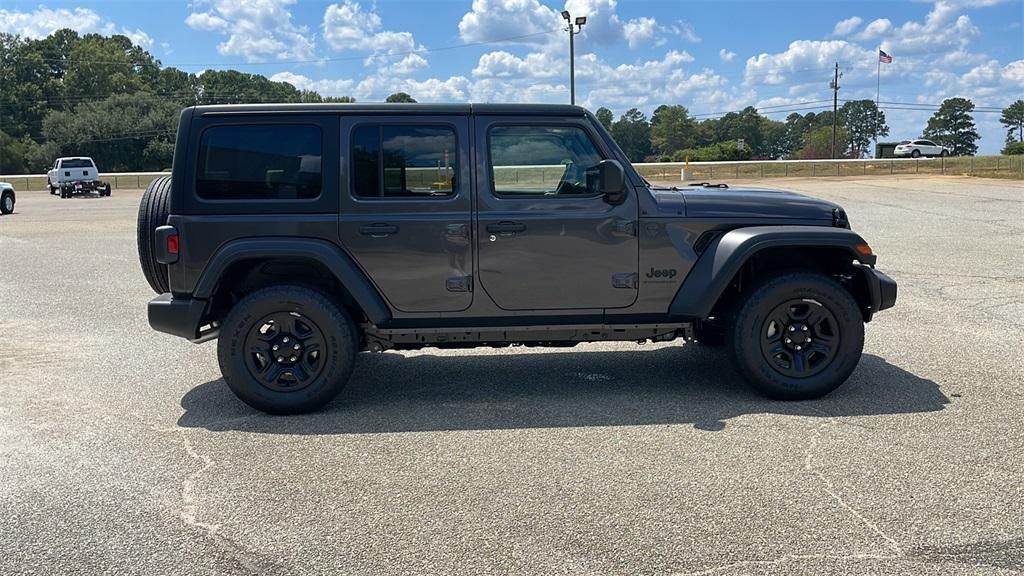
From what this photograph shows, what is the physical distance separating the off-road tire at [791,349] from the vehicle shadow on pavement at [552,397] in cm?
13

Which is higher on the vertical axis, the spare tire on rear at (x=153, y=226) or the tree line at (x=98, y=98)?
the tree line at (x=98, y=98)

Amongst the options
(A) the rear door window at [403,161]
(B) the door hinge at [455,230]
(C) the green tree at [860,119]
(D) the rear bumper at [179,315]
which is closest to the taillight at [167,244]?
(D) the rear bumper at [179,315]

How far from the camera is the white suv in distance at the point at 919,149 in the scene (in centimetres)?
6012

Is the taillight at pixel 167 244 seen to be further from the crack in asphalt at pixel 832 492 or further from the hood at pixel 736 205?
the crack in asphalt at pixel 832 492

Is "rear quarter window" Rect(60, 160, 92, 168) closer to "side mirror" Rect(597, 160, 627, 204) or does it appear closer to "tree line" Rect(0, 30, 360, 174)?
"tree line" Rect(0, 30, 360, 174)

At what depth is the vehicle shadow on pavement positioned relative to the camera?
202 inches

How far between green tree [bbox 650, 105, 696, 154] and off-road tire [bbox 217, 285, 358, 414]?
108 metres

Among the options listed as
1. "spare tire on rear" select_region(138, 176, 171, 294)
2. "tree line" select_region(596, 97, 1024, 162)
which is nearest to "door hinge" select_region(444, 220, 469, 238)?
"spare tire on rear" select_region(138, 176, 171, 294)

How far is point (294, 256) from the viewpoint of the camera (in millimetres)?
5137

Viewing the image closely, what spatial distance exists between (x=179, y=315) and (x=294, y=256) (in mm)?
845

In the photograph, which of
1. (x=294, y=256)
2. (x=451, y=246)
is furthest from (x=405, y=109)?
(x=294, y=256)

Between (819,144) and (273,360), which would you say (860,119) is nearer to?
(819,144)

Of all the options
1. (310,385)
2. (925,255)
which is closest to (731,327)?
(310,385)

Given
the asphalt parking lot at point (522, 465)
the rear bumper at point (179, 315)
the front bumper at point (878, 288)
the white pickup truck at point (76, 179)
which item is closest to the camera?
the asphalt parking lot at point (522, 465)
